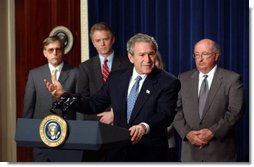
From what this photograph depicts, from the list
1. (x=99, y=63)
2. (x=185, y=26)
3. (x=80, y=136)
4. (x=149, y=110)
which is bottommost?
(x=80, y=136)

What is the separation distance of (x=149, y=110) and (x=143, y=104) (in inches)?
2.3

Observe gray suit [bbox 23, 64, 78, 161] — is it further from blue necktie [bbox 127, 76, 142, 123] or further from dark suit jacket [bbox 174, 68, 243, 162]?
dark suit jacket [bbox 174, 68, 243, 162]

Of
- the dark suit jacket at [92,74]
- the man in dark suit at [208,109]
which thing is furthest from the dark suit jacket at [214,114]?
the dark suit jacket at [92,74]

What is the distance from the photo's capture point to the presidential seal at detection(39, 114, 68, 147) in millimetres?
2609

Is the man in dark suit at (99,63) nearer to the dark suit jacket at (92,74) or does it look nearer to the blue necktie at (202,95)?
the dark suit jacket at (92,74)

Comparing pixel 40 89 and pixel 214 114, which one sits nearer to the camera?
pixel 214 114

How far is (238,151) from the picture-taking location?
3057 millimetres

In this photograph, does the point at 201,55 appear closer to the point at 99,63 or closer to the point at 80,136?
the point at 99,63

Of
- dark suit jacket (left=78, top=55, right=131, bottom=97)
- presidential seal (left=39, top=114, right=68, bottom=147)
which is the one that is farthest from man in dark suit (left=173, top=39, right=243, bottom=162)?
presidential seal (left=39, top=114, right=68, bottom=147)

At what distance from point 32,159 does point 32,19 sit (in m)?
0.90

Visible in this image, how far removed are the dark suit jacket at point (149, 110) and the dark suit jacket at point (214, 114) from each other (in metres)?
0.08

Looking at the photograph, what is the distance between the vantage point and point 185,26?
9.99ft

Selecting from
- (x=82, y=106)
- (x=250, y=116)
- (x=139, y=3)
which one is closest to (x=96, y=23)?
(x=139, y=3)

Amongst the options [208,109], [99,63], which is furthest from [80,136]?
[208,109]
